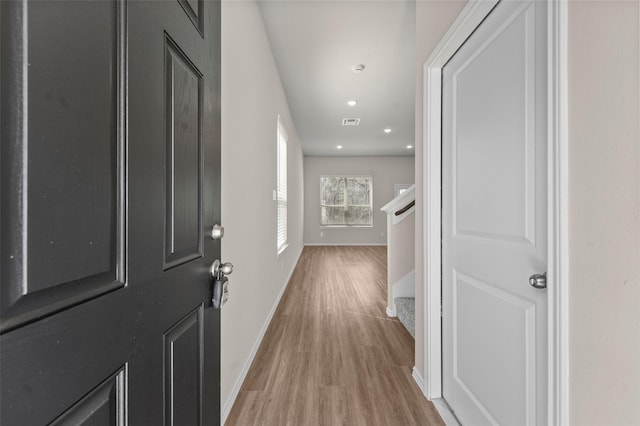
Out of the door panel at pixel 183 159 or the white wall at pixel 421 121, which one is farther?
the white wall at pixel 421 121

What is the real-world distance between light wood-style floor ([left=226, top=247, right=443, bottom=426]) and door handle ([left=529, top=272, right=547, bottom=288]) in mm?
997

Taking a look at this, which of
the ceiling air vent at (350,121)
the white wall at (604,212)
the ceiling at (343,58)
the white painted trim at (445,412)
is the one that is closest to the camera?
the white wall at (604,212)

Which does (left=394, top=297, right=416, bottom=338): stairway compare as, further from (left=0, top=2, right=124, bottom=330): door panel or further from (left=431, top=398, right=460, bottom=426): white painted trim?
(left=0, top=2, right=124, bottom=330): door panel

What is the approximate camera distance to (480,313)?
1323 mm

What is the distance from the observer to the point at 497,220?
3.95 ft

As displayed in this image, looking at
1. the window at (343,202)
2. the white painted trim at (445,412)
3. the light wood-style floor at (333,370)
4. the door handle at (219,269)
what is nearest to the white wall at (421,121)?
the white painted trim at (445,412)

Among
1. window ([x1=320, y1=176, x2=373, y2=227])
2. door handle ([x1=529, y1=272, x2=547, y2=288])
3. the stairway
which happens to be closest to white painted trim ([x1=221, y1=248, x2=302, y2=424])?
the stairway

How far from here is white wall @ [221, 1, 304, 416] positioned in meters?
1.60

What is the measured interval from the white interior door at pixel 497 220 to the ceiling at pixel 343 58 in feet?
4.26

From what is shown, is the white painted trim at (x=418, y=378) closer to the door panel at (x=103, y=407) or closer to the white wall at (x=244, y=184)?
the white wall at (x=244, y=184)

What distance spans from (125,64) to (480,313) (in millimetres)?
1502

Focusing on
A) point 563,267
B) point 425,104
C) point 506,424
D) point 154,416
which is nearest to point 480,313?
point 506,424

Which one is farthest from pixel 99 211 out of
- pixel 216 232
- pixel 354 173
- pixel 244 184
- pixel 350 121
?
pixel 354 173

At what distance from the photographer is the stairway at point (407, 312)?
8.25 ft
